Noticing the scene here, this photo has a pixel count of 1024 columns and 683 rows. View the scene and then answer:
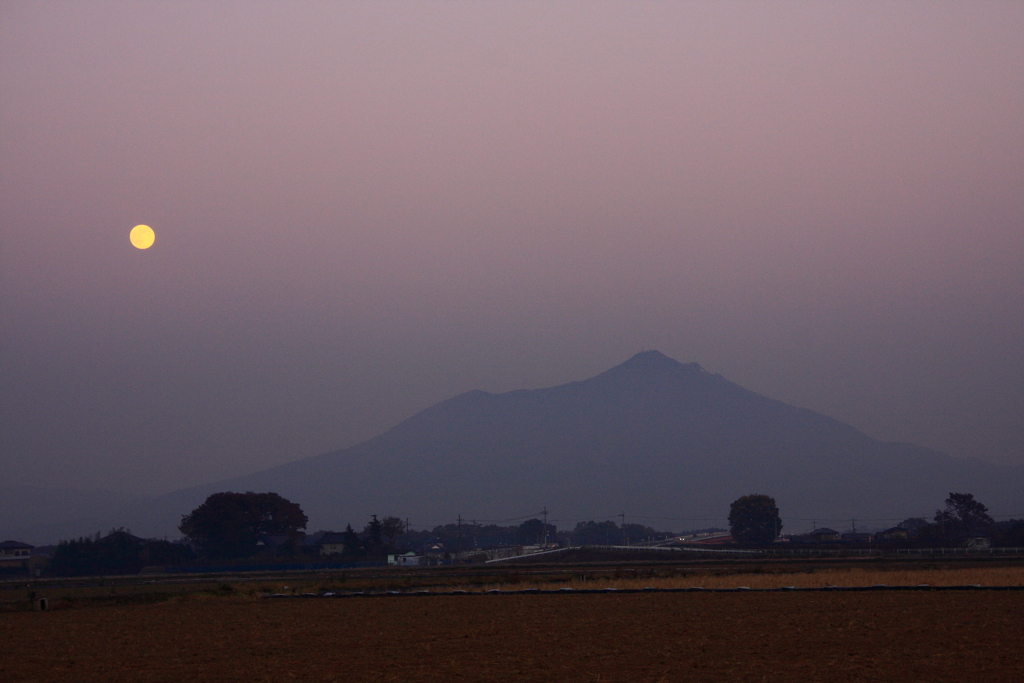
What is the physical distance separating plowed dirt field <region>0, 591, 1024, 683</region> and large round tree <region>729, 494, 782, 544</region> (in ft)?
473

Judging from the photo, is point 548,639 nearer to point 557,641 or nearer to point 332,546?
point 557,641

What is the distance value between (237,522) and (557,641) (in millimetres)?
121104

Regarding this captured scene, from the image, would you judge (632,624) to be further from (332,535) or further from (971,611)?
(332,535)

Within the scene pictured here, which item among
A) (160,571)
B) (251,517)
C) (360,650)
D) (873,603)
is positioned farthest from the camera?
(251,517)

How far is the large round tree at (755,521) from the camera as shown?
173750mm

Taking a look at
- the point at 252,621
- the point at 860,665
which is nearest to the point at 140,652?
the point at 252,621

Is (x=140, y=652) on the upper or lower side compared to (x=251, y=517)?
lower

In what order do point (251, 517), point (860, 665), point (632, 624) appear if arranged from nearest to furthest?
point (860, 665), point (632, 624), point (251, 517)

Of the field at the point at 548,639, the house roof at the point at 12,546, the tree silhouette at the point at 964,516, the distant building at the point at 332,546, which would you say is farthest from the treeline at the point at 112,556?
the tree silhouette at the point at 964,516

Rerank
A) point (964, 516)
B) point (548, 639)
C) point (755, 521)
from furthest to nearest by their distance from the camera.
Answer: point (755, 521) → point (964, 516) → point (548, 639)

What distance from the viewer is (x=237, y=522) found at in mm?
136250

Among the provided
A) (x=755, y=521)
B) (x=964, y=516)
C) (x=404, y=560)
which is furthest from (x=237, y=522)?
(x=964, y=516)

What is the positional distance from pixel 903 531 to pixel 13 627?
171 meters

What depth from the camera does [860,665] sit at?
17.8 meters
